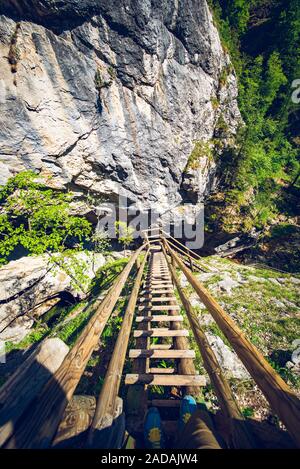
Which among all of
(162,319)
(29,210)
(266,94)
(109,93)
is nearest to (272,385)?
(162,319)

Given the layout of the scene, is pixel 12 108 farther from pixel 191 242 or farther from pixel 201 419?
pixel 191 242

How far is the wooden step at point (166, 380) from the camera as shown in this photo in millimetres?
2961

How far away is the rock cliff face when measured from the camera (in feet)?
29.0

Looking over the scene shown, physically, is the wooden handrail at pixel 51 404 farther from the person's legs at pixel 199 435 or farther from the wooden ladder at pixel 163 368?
the wooden ladder at pixel 163 368

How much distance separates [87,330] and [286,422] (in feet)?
6.72

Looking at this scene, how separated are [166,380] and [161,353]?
0.49 metres

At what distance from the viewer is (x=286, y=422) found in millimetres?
1375

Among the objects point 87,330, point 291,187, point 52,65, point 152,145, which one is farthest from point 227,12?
point 87,330

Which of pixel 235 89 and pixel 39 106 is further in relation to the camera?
pixel 235 89

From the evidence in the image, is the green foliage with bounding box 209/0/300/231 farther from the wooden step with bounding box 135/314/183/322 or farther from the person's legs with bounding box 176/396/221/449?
the person's legs with bounding box 176/396/221/449

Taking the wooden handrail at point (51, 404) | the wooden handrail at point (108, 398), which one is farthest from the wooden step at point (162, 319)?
the wooden handrail at point (51, 404)

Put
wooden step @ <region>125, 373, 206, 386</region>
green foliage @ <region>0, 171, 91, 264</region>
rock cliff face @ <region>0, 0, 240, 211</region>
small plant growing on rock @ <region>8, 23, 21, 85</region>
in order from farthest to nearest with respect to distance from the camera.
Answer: rock cliff face @ <region>0, 0, 240, 211</region>, green foliage @ <region>0, 171, 91, 264</region>, small plant growing on rock @ <region>8, 23, 21, 85</region>, wooden step @ <region>125, 373, 206, 386</region>

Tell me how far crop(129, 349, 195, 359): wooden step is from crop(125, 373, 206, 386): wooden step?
343mm

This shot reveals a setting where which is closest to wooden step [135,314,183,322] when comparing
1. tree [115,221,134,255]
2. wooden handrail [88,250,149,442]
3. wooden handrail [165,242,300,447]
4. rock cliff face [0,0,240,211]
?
wooden handrail [88,250,149,442]
